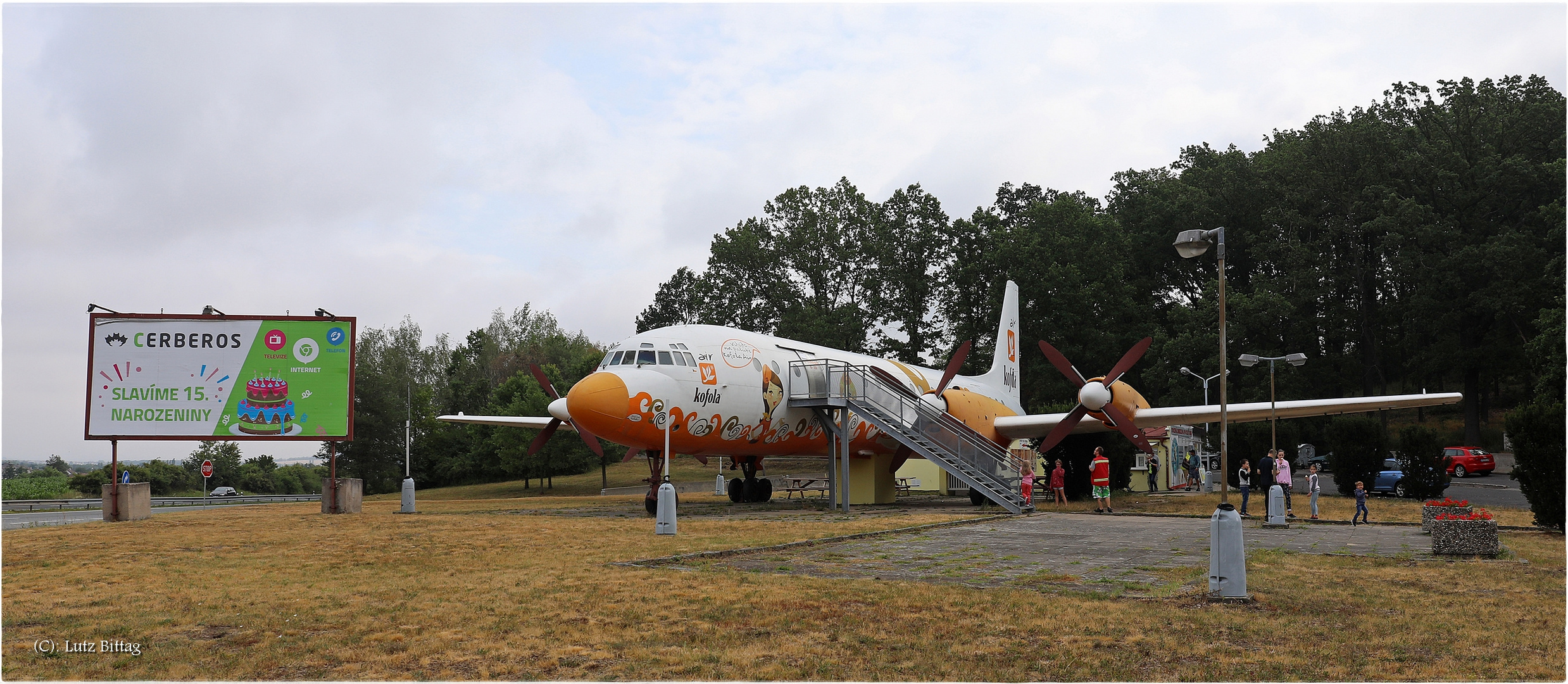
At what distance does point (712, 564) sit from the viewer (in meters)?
11.2

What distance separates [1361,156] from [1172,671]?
59.6 metres

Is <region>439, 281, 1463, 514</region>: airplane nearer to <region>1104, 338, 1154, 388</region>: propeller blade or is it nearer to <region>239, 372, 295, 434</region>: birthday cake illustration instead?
<region>1104, 338, 1154, 388</region>: propeller blade

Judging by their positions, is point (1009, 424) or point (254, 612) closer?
point (254, 612)

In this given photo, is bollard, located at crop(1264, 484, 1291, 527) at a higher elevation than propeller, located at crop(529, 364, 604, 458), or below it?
below

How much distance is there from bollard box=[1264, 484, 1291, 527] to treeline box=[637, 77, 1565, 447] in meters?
33.3

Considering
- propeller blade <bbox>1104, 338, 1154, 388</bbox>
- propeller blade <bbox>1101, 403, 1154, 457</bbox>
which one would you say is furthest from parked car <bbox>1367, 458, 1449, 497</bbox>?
propeller blade <bbox>1101, 403, 1154, 457</bbox>

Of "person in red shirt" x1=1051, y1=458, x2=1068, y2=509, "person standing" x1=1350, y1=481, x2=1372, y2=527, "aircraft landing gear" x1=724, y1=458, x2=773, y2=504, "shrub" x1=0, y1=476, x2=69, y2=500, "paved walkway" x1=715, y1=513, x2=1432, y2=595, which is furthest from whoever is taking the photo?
"shrub" x1=0, y1=476, x2=69, y2=500

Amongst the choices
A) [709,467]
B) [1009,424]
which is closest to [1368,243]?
[1009,424]

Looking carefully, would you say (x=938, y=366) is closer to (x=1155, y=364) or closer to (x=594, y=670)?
(x=1155, y=364)

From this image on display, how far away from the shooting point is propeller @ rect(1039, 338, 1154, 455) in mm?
23234

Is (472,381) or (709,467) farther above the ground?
(472,381)

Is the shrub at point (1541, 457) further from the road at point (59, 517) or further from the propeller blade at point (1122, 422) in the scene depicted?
the road at point (59, 517)

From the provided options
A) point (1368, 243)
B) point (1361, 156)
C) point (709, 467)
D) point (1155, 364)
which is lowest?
point (709, 467)

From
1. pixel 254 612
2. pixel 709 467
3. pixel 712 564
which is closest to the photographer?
pixel 254 612
